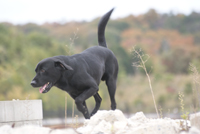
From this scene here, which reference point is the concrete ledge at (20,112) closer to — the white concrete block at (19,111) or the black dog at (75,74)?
the white concrete block at (19,111)

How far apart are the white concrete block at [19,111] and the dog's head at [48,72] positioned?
0.40 m

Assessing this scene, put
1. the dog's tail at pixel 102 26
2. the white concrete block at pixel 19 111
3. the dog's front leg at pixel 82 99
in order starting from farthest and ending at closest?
1. the dog's tail at pixel 102 26
2. the dog's front leg at pixel 82 99
3. the white concrete block at pixel 19 111

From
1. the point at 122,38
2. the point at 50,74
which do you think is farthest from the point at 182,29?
the point at 50,74

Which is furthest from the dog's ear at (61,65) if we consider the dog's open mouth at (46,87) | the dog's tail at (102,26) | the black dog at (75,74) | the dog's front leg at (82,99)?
the dog's tail at (102,26)

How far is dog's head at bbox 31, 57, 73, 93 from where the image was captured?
5.20 m

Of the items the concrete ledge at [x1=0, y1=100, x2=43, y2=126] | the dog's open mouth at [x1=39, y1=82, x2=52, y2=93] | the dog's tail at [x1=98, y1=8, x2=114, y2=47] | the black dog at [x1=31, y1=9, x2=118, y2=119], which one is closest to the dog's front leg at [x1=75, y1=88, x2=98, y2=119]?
the black dog at [x1=31, y1=9, x2=118, y2=119]

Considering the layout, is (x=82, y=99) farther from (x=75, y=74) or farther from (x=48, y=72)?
(x=48, y=72)

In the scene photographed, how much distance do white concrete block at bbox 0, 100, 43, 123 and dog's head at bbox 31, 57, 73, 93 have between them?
404 millimetres

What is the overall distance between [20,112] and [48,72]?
86 cm

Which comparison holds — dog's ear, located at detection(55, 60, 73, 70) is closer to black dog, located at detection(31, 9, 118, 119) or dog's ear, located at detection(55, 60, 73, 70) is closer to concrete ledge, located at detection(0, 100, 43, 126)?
black dog, located at detection(31, 9, 118, 119)

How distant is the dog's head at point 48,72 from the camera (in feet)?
17.1

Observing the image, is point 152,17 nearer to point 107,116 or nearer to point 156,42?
point 156,42

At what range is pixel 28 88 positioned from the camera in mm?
29812

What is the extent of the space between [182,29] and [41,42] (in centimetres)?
6544
